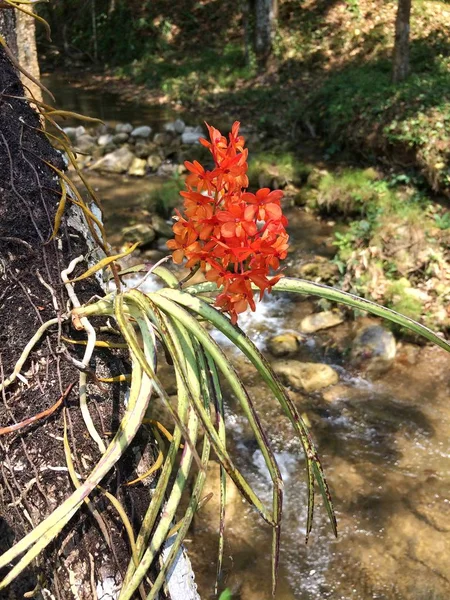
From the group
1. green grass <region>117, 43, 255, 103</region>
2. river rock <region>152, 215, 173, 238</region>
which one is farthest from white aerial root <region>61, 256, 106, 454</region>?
green grass <region>117, 43, 255, 103</region>

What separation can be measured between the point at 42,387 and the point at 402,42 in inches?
334

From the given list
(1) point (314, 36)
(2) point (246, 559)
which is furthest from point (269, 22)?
(2) point (246, 559)

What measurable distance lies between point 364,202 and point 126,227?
114 inches

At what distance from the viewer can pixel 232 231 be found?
1.01m

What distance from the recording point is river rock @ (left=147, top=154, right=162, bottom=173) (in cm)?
864

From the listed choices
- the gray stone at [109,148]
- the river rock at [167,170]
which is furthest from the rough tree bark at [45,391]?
the gray stone at [109,148]

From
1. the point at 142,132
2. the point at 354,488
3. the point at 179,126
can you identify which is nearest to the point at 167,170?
the point at 142,132

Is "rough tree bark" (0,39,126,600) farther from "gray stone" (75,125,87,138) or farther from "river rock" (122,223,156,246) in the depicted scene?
"gray stone" (75,125,87,138)

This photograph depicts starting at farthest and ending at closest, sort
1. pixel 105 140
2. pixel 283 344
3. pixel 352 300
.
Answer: pixel 105 140, pixel 283 344, pixel 352 300

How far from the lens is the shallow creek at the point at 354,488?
2.90m

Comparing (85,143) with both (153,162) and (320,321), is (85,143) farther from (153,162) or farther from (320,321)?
(320,321)

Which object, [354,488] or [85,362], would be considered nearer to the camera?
[85,362]

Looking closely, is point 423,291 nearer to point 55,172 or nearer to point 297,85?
point 55,172

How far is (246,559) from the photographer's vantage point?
2988mm
